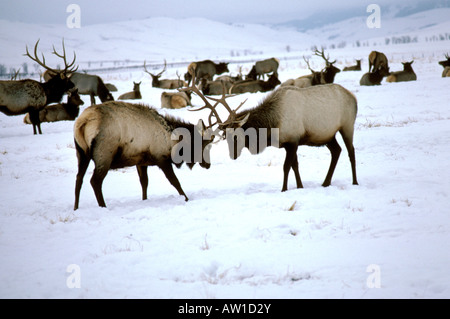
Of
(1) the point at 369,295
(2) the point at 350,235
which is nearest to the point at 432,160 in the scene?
(2) the point at 350,235

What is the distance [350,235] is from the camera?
14.3ft

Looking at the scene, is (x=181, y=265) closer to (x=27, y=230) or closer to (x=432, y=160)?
(x=27, y=230)

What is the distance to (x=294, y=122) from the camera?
642cm

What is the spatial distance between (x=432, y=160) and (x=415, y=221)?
350 cm

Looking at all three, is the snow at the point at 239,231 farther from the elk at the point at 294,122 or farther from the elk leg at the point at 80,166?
the elk at the point at 294,122

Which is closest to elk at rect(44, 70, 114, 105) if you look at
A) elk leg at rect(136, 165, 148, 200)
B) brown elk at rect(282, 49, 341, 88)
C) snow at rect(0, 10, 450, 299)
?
brown elk at rect(282, 49, 341, 88)

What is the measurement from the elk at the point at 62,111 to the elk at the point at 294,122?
31.8ft

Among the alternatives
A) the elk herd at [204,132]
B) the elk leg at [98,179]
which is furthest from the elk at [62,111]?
the elk leg at [98,179]

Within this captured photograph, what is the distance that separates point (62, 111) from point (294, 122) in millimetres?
10867

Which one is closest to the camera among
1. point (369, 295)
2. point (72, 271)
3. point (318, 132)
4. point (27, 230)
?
point (369, 295)

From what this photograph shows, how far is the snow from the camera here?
11.0 feet

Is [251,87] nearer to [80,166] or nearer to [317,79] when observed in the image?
[317,79]

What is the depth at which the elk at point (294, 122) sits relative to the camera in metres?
6.45

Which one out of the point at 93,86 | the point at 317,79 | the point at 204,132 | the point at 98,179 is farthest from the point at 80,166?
the point at 317,79
